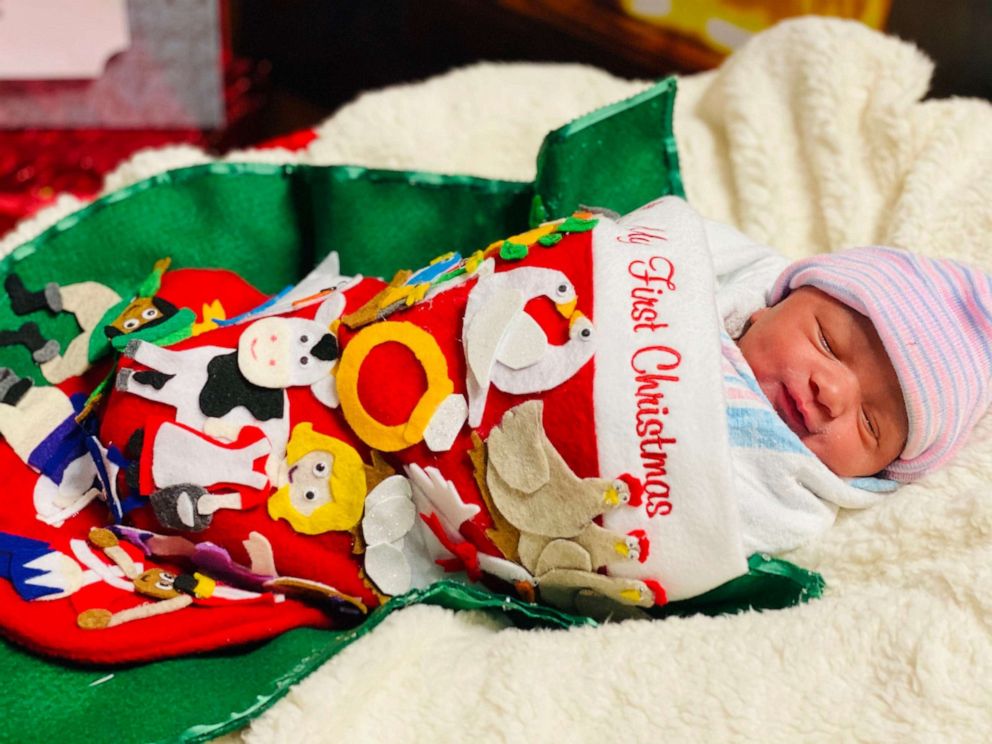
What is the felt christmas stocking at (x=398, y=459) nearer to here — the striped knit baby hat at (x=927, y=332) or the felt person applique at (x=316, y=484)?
the felt person applique at (x=316, y=484)

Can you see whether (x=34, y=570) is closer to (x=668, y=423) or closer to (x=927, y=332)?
(x=668, y=423)

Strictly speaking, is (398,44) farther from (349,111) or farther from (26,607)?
(26,607)

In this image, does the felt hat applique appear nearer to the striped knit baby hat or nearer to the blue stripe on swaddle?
the blue stripe on swaddle

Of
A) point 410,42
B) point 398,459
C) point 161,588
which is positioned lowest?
point 161,588

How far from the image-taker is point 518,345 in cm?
69

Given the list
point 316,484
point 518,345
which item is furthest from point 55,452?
point 518,345

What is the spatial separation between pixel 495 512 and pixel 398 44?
0.94 meters

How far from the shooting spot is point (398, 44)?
1418 mm

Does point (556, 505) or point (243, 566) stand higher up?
point (556, 505)

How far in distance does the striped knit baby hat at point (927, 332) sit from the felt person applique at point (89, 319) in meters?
0.53

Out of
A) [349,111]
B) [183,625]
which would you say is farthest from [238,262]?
[183,625]

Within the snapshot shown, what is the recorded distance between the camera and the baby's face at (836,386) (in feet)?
2.37

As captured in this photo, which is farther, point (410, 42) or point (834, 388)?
point (410, 42)

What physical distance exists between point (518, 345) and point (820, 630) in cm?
28
